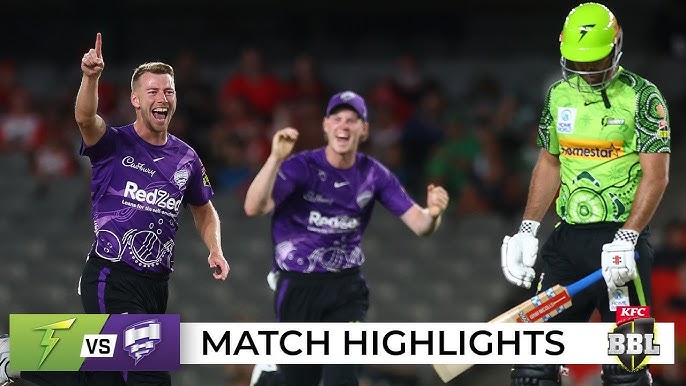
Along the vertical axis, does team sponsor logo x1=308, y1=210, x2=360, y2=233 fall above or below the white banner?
above

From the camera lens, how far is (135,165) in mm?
6453

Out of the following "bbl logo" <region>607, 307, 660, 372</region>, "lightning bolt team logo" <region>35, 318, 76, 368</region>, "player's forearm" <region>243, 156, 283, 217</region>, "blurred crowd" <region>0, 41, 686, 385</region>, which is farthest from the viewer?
"blurred crowd" <region>0, 41, 686, 385</region>

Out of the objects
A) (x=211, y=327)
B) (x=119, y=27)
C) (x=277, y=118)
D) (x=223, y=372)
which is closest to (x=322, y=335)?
(x=211, y=327)

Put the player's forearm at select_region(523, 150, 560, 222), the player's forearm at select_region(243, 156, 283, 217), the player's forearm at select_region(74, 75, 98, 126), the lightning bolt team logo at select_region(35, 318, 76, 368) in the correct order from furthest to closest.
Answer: the player's forearm at select_region(243, 156, 283, 217)
the player's forearm at select_region(523, 150, 560, 222)
the lightning bolt team logo at select_region(35, 318, 76, 368)
the player's forearm at select_region(74, 75, 98, 126)

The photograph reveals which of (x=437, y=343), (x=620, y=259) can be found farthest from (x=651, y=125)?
(x=437, y=343)

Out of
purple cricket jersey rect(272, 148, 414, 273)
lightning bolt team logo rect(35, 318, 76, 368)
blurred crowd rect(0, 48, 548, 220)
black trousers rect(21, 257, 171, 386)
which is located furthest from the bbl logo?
blurred crowd rect(0, 48, 548, 220)

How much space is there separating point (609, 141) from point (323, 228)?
1.72 m

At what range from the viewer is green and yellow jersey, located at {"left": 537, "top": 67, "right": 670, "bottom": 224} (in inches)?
254

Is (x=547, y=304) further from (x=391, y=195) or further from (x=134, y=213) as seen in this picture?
(x=134, y=213)

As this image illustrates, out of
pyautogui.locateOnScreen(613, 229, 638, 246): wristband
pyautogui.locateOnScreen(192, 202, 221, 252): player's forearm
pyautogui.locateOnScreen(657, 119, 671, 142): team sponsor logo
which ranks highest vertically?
pyautogui.locateOnScreen(657, 119, 671, 142): team sponsor logo

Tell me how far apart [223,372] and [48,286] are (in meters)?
2.02

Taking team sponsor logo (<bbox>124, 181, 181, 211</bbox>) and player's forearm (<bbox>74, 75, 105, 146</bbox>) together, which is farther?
team sponsor logo (<bbox>124, 181, 181, 211</bbox>)

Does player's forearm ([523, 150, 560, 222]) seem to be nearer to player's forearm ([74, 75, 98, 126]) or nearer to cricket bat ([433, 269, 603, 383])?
cricket bat ([433, 269, 603, 383])

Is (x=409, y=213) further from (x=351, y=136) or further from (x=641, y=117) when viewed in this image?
(x=641, y=117)
